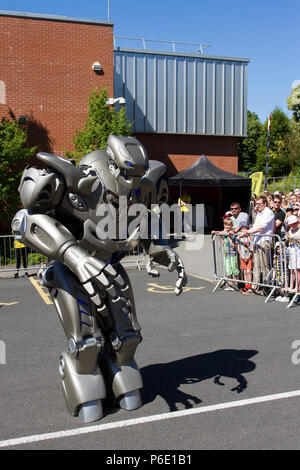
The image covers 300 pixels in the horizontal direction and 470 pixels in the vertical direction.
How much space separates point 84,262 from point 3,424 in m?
1.63

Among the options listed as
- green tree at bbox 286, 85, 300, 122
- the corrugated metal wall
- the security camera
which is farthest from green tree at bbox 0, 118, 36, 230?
green tree at bbox 286, 85, 300, 122

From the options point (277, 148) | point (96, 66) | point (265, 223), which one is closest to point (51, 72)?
point (96, 66)

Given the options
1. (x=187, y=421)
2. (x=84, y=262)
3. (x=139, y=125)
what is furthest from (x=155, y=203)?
(x=139, y=125)

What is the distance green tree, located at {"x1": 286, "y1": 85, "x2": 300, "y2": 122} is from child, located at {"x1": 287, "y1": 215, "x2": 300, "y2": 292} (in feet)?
111

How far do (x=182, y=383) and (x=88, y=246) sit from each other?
1.84 meters

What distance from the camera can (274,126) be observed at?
42.3 metres

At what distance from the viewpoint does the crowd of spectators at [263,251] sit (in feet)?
27.7

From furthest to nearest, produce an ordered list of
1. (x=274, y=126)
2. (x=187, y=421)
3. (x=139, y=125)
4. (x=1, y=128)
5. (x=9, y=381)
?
(x=274, y=126)
(x=139, y=125)
(x=1, y=128)
(x=9, y=381)
(x=187, y=421)

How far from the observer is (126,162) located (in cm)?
384

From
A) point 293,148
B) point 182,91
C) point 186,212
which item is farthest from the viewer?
point 293,148

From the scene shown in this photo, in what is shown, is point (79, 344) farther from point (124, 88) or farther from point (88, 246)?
point (124, 88)

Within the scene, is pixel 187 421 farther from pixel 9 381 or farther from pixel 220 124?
pixel 220 124

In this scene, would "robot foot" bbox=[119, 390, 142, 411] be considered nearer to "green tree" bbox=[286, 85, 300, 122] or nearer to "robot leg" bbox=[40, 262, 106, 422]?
"robot leg" bbox=[40, 262, 106, 422]

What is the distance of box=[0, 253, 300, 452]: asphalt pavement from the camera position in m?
3.73
